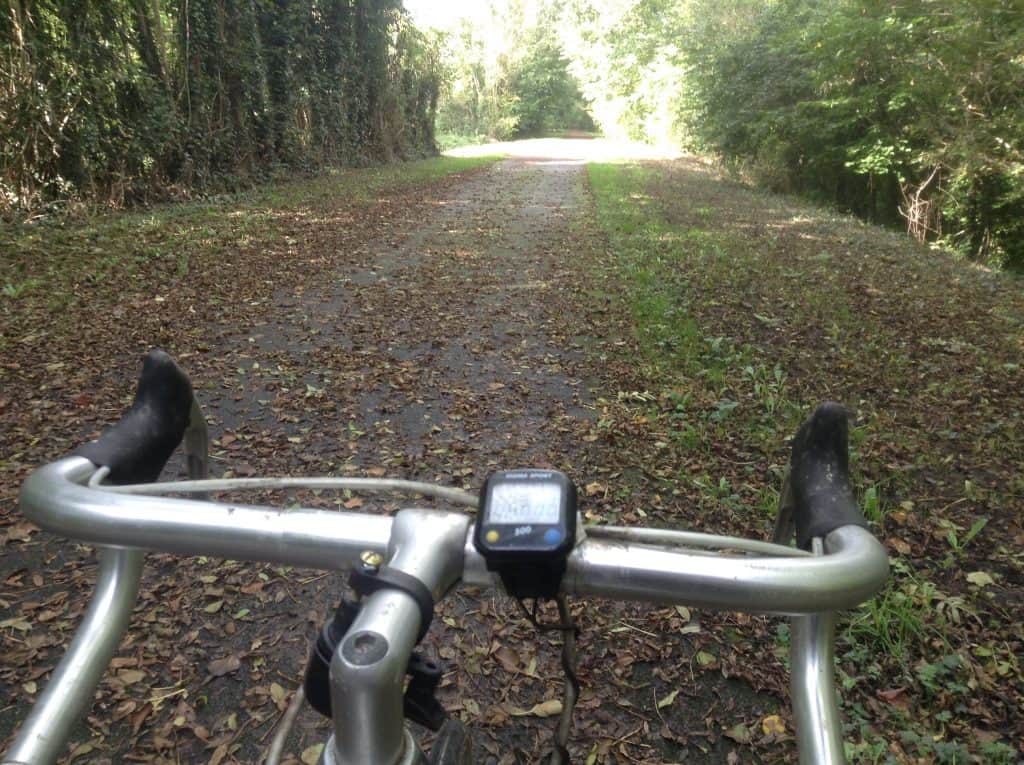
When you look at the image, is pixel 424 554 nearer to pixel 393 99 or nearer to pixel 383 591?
pixel 383 591

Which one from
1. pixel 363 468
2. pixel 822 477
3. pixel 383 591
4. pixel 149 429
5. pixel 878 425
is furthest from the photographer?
pixel 878 425

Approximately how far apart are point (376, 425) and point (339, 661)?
4027mm

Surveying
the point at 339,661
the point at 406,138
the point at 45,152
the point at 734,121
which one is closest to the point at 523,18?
the point at 406,138

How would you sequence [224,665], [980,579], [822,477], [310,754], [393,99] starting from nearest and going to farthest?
[822,477] < [310,754] < [224,665] < [980,579] < [393,99]

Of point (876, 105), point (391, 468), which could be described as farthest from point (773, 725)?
point (876, 105)

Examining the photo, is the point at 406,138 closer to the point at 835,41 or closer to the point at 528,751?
the point at 835,41

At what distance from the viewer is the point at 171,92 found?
38.5 ft

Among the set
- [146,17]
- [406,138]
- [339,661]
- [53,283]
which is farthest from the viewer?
[406,138]

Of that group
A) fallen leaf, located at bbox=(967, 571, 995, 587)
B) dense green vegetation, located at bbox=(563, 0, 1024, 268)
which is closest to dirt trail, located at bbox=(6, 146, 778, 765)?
fallen leaf, located at bbox=(967, 571, 995, 587)

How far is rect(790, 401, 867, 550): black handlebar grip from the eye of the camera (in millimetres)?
1059

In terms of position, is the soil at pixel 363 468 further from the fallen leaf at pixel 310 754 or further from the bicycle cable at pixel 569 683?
the bicycle cable at pixel 569 683

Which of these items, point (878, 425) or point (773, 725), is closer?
point (773, 725)

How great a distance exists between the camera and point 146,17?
36.1 ft

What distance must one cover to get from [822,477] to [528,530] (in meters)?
0.59
